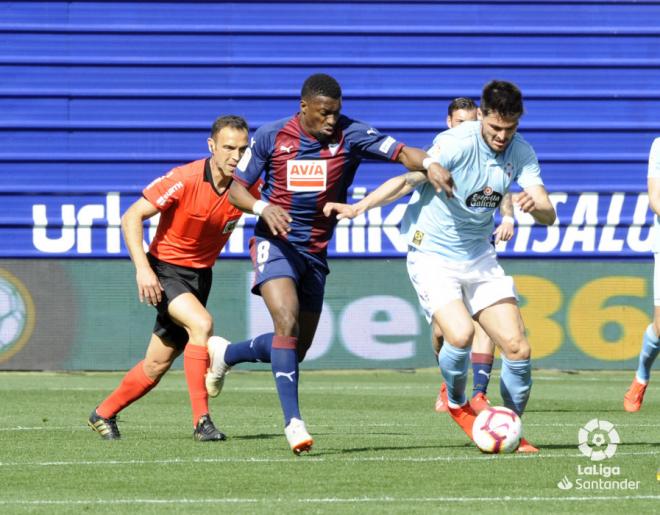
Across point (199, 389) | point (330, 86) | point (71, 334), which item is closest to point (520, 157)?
point (330, 86)

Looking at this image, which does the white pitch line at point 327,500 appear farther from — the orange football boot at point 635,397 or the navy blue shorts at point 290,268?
the orange football boot at point 635,397

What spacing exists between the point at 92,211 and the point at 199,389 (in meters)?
9.30

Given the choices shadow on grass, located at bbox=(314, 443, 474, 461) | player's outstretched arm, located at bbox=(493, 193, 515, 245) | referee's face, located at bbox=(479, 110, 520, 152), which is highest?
referee's face, located at bbox=(479, 110, 520, 152)

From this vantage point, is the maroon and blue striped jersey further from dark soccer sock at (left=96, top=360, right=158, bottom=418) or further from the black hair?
dark soccer sock at (left=96, top=360, right=158, bottom=418)

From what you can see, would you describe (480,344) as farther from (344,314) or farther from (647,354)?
(344,314)

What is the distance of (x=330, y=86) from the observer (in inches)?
296

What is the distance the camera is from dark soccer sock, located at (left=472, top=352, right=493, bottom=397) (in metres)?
8.69

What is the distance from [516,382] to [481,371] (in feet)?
3.97

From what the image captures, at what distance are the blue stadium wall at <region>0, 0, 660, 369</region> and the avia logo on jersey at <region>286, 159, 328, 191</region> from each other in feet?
30.4

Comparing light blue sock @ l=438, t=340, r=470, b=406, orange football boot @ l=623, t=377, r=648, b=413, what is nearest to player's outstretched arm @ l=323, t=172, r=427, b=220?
light blue sock @ l=438, t=340, r=470, b=406

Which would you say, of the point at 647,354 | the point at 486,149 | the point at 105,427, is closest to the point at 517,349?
the point at 486,149

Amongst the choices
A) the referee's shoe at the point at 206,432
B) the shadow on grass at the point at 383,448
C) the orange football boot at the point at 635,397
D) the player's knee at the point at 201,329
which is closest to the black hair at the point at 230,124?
the player's knee at the point at 201,329

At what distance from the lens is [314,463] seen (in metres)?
7.08

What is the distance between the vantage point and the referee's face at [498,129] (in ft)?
24.1
